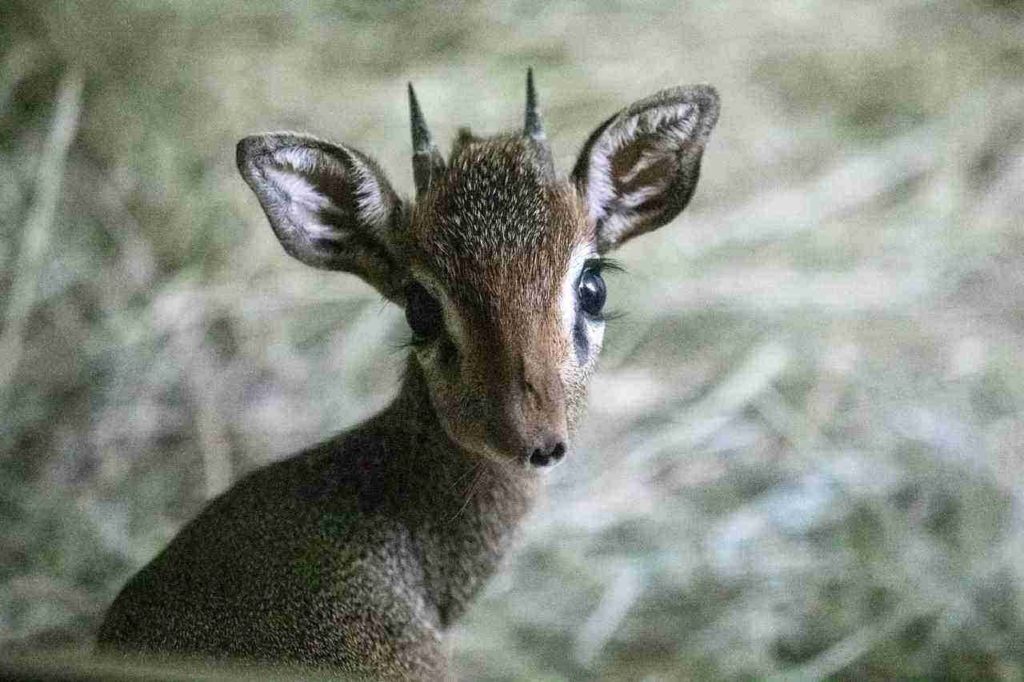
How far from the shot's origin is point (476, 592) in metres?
3.58

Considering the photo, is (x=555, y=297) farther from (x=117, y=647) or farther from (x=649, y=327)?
(x=649, y=327)

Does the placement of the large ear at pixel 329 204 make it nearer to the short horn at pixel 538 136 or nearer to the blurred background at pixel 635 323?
the short horn at pixel 538 136

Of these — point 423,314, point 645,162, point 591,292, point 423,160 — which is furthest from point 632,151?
point 423,314

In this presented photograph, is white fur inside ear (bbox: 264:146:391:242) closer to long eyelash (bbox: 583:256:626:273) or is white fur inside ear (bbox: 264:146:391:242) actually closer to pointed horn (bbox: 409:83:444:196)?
pointed horn (bbox: 409:83:444:196)

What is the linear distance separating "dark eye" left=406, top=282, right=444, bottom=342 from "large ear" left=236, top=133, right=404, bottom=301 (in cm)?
16

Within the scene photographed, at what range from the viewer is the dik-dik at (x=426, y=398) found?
2910 mm

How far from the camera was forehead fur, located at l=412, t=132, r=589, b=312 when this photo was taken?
9.57ft

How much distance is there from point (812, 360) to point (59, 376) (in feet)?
10.8

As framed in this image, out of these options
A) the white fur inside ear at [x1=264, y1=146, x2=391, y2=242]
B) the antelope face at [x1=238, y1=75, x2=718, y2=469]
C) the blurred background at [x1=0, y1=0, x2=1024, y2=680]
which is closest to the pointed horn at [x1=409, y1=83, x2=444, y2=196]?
the antelope face at [x1=238, y1=75, x2=718, y2=469]

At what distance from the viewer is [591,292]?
3.06 meters

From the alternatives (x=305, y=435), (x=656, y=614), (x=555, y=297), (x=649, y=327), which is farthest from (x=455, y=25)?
(x=555, y=297)

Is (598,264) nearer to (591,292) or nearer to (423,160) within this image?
(591,292)

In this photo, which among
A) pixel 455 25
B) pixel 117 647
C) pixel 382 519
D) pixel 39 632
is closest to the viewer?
pixel 117 647

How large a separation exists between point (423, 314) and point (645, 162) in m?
0.74
